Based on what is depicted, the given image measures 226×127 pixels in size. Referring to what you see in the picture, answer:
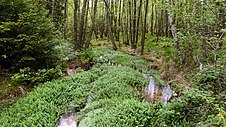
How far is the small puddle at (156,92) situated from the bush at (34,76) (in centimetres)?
395

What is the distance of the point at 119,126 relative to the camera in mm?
6277

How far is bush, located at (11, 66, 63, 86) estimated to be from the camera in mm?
9401

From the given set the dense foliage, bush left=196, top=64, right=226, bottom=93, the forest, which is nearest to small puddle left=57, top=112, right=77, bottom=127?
the forest

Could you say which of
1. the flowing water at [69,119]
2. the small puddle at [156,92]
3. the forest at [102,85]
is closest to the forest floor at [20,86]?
the forest at [102,85]

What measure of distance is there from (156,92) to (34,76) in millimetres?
5017

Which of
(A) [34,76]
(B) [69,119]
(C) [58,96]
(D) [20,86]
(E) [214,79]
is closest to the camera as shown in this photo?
(E) [214,79]

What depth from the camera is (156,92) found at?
32.2 ft

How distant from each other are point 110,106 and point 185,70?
19.6 feet

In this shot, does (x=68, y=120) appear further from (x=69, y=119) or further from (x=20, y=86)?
(x=20, y=86)

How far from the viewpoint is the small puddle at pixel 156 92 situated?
906cm

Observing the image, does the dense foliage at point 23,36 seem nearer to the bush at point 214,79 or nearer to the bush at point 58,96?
the bush at point 58,96

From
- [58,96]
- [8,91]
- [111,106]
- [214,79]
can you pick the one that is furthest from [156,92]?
[8,91]

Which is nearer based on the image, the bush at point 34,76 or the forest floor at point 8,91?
the forest floor at point 8,91

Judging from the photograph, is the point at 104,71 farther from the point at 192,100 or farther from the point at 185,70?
the point at 192,100
